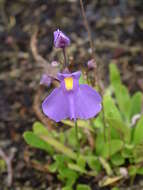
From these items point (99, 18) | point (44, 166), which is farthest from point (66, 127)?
point (99, 18)

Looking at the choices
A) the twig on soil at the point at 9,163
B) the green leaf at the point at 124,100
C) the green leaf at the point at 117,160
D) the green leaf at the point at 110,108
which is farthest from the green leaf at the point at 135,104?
the twig on soil at the point at 9,163

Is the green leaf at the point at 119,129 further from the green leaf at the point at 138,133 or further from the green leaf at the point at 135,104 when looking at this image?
the green leaf at the point at 135,104

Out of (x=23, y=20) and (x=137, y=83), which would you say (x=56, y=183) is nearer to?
(x=137, y=83)

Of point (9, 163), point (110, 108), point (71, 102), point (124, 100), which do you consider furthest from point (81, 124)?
point (9, 163)

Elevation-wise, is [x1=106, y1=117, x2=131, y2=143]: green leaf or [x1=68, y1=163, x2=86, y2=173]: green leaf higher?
[x1=106, y1=117, x2=131, y2=143]: green leaf

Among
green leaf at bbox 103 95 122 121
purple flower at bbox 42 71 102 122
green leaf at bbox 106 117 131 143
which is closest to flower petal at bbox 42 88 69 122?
purple flower at bbox 42 71 102 122

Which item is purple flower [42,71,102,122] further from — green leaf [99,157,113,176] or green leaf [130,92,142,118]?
green leaf [130,92,142,118]
